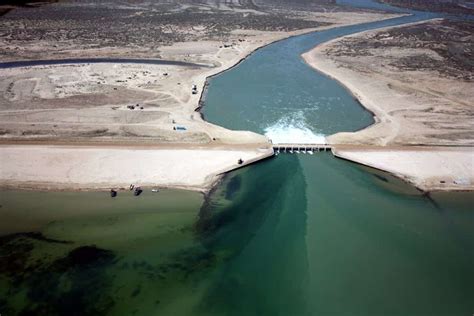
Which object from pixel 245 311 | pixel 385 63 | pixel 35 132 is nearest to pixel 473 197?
pixel 245 311

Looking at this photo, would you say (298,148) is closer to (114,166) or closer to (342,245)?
(342,245)

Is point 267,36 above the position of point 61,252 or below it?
above

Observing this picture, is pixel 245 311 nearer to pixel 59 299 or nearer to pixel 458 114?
pixel 59 299

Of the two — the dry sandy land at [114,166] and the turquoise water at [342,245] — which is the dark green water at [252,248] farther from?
the dry sandy land at [114,166]

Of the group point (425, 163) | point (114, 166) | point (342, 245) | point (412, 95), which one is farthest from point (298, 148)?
point (412, 95)

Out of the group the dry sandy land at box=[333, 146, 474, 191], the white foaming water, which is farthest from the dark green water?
the white foaming water

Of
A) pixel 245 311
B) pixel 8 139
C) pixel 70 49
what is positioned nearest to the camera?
pixel 245 311

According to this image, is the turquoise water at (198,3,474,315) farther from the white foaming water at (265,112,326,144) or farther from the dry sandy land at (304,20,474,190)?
the dry sandy land at (304,20,474,190)
